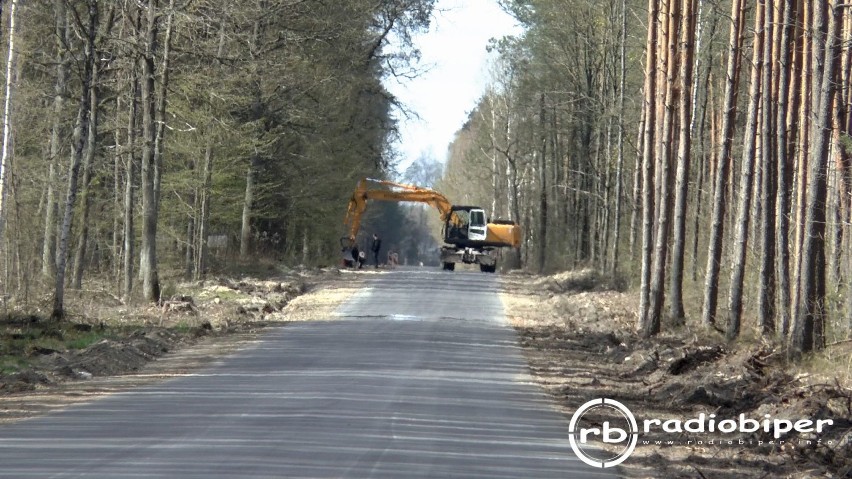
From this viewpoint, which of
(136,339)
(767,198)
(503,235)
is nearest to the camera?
(136,339)

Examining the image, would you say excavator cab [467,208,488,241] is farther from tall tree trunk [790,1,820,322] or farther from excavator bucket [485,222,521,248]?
tall tree trunk [790,1,820,322]

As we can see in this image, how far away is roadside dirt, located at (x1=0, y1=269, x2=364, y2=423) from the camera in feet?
50.9

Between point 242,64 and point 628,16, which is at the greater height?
point 628,16

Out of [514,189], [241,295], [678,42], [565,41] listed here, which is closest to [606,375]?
[678,42]

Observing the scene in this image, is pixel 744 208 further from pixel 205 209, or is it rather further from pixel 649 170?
Answer: pixel 205 209

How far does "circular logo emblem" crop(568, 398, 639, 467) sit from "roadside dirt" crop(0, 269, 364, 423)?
6013 mm

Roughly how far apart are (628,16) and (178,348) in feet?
79.7

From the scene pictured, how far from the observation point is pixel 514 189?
69688 millimetres

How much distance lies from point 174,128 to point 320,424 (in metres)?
20.4

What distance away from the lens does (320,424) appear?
12281mm

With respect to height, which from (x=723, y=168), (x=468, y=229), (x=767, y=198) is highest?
(x=723, y=168)

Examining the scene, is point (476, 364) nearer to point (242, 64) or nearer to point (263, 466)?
point (263, 466)

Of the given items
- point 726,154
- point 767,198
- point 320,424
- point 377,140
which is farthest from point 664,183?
point 377,140

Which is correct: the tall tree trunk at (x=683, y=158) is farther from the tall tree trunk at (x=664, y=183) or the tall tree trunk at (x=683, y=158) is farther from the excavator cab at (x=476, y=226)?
the excavator cab at (x=476, y=226)
